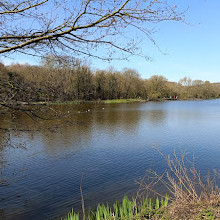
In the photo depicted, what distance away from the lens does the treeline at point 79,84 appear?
12.2ft

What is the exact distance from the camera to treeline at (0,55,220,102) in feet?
12.2

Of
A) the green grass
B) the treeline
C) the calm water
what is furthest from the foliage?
the green grass

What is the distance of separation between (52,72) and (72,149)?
6.54m

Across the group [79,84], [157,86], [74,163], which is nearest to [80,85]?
[79,84]

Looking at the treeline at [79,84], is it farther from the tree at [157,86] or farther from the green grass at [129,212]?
the green grass at [129,212]

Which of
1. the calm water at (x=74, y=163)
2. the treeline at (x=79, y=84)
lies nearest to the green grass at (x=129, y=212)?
the calm water at (x=74, y=163)

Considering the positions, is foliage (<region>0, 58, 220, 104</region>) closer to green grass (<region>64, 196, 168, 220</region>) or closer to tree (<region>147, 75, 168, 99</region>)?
tree (<region>147, 75, 168, 99</region>)

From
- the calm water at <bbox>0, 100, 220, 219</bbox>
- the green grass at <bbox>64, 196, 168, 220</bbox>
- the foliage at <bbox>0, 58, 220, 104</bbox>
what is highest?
the foliage at <bbox>0, 58, 220, 104</bbox>

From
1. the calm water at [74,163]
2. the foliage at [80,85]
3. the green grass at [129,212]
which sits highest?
the foliage at [80,85]

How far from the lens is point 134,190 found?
6102 mm

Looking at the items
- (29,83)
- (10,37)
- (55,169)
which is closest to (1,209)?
(55,169)

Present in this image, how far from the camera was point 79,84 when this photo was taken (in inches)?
201

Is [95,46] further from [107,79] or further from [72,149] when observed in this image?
[107,79]

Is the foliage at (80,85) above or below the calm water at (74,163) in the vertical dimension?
above
